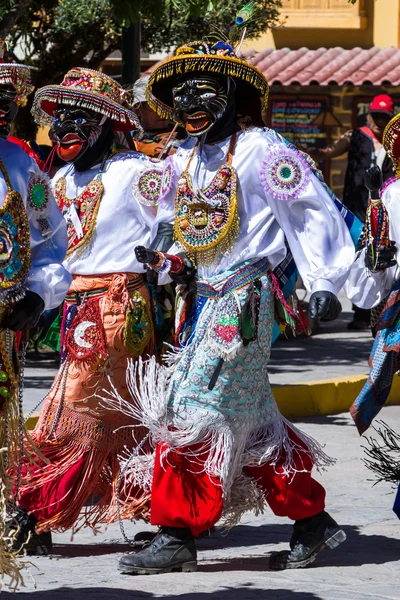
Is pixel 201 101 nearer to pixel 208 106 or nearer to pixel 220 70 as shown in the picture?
pixel 208 106

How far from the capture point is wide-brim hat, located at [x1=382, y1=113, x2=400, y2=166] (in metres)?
6.24

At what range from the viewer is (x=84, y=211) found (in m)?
6.48

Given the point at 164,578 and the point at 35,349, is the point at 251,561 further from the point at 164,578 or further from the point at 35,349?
the point at 35,349

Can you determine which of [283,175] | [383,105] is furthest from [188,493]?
[383,105]

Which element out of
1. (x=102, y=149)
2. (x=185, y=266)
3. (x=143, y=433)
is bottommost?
(x=143, y=433)

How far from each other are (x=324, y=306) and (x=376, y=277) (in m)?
0.69

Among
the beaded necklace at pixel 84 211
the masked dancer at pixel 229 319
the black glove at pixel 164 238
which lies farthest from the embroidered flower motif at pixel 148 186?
the masked dancer at pixel 229 319

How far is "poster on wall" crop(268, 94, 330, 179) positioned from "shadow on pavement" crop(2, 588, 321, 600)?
16393 mm

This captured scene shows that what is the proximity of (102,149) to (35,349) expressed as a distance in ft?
19.7

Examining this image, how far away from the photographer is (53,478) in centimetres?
621

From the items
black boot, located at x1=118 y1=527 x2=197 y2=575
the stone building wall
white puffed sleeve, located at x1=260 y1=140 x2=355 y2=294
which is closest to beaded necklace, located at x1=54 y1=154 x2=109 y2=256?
white puffed sleeve, located at x1=260 y1=140 x2=355 y2=294

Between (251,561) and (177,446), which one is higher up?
(177,446)

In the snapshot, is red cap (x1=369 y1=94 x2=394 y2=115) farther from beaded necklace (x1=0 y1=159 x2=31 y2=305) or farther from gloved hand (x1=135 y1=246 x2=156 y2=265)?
beaded necklace (x1=0 y1=159 x2=31 y2=305)

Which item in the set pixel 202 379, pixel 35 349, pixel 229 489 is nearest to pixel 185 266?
pixel 202 379
